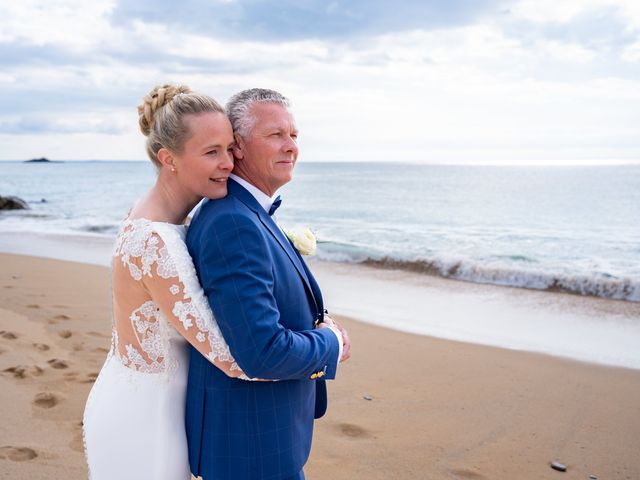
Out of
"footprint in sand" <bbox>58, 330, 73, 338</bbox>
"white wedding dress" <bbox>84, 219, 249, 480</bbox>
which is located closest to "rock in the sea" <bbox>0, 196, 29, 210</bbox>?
"footprint in sand" <bbox>58, 330, 73, 338</bbox>

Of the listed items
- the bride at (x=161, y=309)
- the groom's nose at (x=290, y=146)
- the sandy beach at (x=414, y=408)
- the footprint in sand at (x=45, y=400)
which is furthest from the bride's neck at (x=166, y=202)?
the footprint in sand at (x=45, y=400)

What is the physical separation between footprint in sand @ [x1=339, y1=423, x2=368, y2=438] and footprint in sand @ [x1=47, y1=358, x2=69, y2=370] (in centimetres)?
253

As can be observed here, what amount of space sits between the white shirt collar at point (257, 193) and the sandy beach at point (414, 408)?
7.23ft

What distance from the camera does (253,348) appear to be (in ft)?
5.59

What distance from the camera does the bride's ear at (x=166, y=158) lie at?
6.53 feet

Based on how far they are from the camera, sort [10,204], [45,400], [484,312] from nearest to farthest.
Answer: [45,400] → [484,312] → [10,204]

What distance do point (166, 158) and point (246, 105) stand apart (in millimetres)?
337

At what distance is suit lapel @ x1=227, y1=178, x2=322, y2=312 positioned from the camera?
196cm

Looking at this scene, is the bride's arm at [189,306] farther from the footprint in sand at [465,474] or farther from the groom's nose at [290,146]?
the footprint in sand at [465,474]

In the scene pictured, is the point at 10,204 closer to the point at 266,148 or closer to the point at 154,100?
the point at 154,100

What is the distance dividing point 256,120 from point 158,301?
71 centimetres

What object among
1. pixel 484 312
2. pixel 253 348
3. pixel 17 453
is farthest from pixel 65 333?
pixel 484 312

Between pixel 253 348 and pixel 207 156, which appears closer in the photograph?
pixel 253 348

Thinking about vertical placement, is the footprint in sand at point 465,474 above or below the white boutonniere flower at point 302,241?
below
